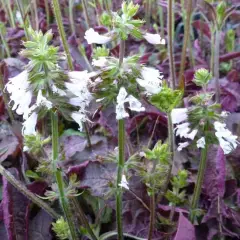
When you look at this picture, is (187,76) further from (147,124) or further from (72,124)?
(72,124)

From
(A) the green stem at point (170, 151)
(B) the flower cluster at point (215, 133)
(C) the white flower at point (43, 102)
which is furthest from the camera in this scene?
(A) the green stem at point (170, 151)

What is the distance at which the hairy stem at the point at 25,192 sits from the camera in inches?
62.6

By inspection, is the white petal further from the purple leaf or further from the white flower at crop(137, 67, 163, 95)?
the purple leaf

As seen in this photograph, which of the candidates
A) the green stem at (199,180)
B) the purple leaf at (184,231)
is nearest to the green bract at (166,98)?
the green stem at (199,180)

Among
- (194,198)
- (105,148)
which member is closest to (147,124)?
(105,148)

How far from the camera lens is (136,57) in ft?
3.98

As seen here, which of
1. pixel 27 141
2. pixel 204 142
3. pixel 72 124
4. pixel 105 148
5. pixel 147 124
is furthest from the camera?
pixel 72 124

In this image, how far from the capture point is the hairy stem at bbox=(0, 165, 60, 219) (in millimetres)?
1591

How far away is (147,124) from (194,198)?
0.61m

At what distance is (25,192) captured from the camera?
1599 mm

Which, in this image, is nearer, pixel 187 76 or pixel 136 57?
pixel 136 57

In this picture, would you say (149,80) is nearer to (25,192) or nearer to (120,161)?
(120,161)

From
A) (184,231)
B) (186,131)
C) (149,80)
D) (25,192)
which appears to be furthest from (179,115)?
(25,192)

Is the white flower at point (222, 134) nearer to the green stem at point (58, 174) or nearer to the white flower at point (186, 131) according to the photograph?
the white flower at point (186, 131)
